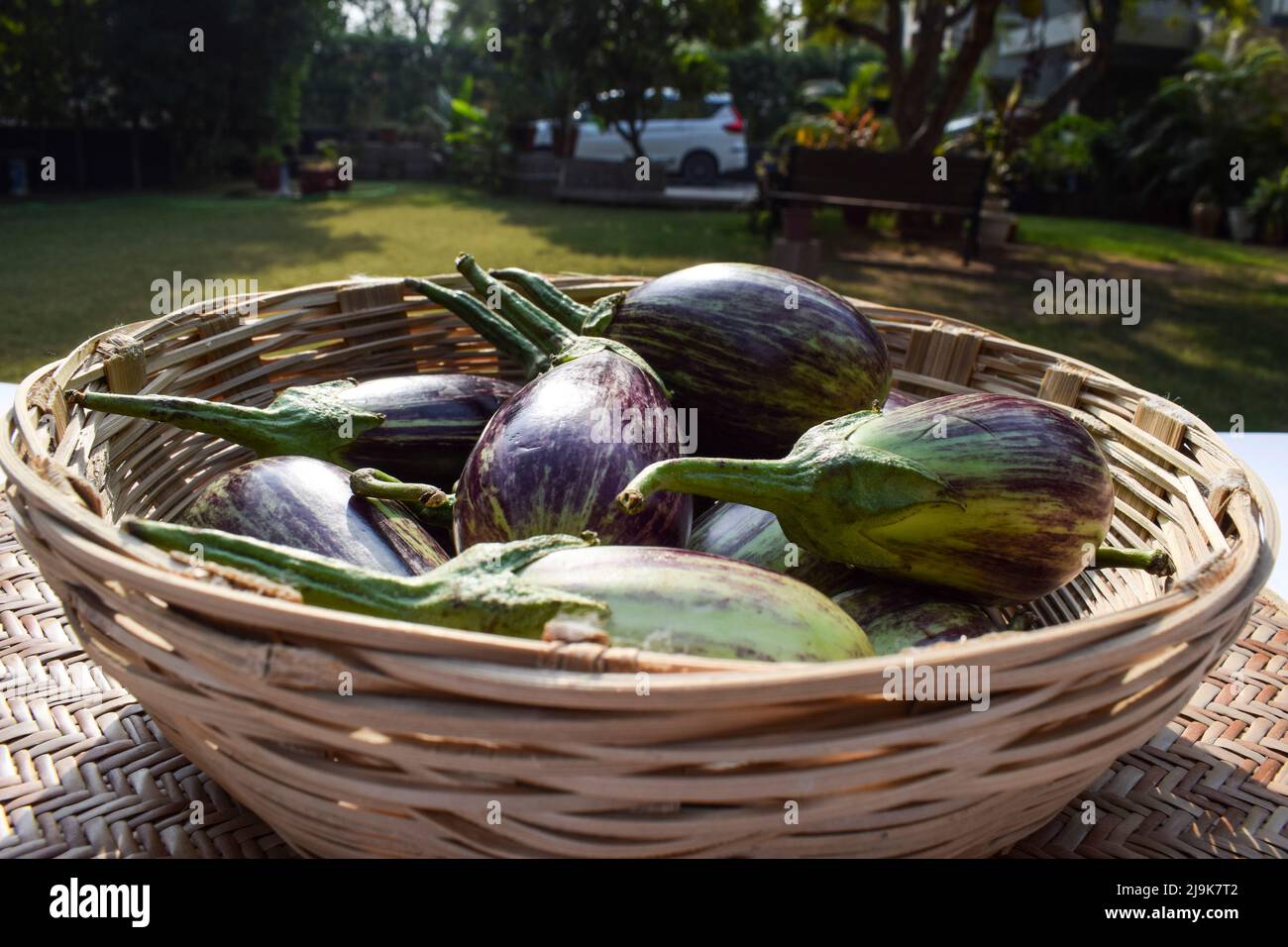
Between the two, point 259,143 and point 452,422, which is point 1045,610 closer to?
point 452,422

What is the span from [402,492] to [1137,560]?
2.68 ft

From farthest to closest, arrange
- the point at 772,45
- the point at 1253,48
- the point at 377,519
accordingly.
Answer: the point at 772,45
the point at 1253,48
the point at 377,519

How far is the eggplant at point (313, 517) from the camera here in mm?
1163

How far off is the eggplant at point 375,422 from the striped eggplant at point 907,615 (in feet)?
2.04

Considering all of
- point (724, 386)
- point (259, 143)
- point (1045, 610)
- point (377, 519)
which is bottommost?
point (1045, 610)

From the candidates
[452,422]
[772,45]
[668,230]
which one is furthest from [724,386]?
[772,45]

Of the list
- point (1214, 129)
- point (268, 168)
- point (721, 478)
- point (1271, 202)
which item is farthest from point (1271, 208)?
point (721, 478)

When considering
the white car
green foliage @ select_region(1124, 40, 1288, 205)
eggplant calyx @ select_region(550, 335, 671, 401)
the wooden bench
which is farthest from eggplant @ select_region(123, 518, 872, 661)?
the white car

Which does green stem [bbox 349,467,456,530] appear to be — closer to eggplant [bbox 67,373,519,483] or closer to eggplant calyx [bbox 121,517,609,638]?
eggplant [bbox 67,373,519,483]

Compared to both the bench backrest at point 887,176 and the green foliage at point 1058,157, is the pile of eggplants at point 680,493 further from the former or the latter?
the green foliage at point 1058,157

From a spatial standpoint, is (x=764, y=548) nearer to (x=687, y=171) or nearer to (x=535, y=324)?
(x=535, y=324)

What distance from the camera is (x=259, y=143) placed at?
48.0 ft

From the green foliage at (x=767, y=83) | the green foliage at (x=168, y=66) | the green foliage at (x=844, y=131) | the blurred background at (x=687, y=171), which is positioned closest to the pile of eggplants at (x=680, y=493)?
the blurred background at (x=687, y=171)

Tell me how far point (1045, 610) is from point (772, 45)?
23428 millimetres
